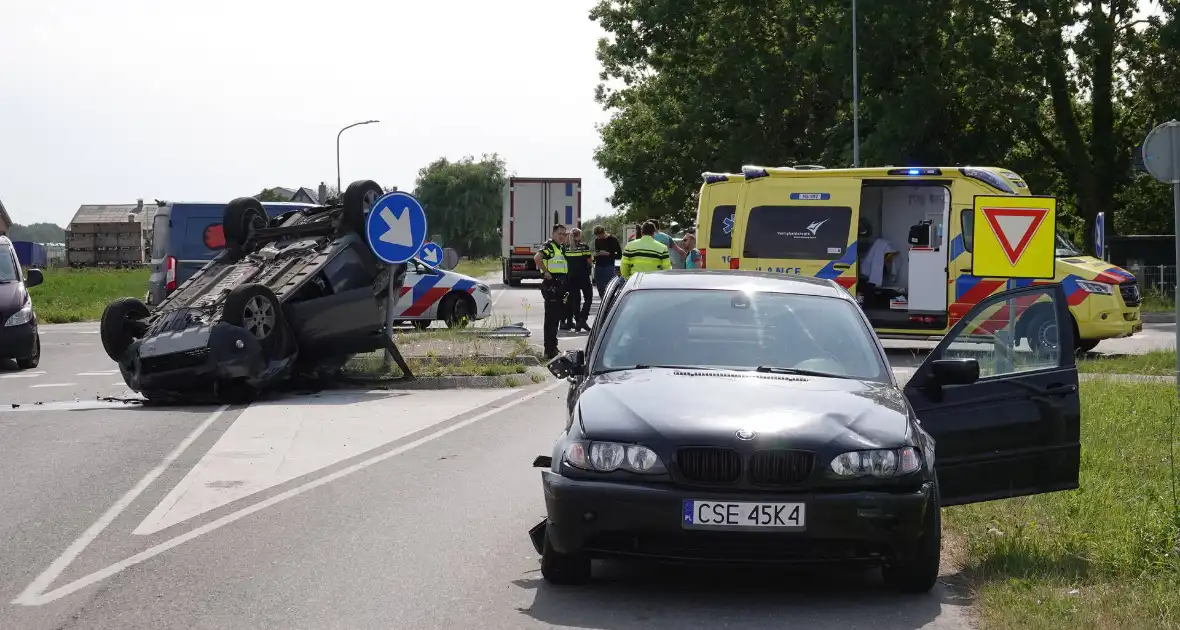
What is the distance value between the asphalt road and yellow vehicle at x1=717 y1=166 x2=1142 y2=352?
7559 mm

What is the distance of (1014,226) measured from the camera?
16.3m

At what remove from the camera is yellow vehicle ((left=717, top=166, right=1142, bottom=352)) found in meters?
19.6

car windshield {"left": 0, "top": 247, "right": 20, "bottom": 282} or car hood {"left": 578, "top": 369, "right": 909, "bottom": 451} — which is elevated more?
car hood {"left": 578, "top": 369, "right": 909, "bottom": 451}

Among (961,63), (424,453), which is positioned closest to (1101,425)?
(424,453)

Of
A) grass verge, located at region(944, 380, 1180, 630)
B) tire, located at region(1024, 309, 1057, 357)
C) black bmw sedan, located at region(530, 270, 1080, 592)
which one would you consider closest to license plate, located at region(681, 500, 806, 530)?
black bmw sedan, located at region(530, 270, 1080, 592)

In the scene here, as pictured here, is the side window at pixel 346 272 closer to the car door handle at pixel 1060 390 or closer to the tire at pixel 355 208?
the tire at pixel 355 208

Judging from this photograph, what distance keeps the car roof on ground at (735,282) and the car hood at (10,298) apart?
13784mm

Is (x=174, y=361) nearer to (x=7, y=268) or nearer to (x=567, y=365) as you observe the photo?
(x=7, y=268)

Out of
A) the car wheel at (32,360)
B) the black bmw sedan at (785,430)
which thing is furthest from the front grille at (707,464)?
the car wheel at (32,360)

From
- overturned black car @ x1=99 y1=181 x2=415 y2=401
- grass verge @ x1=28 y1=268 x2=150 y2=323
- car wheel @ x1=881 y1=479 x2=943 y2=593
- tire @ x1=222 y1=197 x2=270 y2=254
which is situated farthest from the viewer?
grass verge @ x1=28 y1=268 x2=150 y2=323

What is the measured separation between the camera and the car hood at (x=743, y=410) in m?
6.18

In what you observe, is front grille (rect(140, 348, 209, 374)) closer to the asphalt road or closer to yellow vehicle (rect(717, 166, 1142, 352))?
the asphalt road

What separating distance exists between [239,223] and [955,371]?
38.2ft

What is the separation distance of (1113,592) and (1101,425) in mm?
5812
